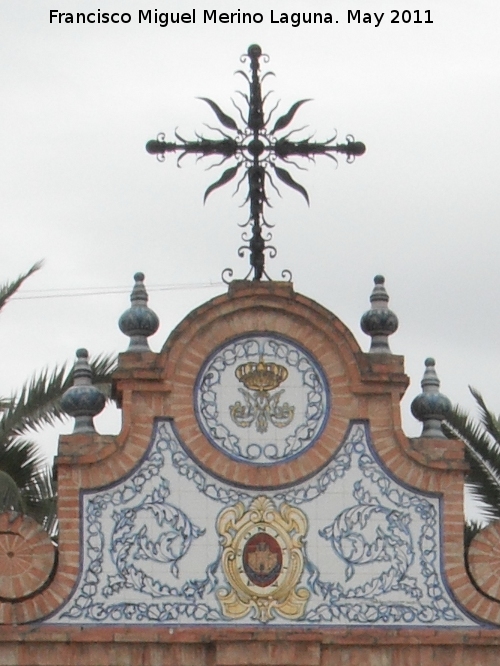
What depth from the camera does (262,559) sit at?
23.0 meters

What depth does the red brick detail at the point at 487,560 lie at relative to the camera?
23.1 meters

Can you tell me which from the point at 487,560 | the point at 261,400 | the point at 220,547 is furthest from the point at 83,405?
the point at 487,560

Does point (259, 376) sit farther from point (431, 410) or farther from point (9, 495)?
point (9, 495)

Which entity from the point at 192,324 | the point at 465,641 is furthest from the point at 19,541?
the point at 465,641

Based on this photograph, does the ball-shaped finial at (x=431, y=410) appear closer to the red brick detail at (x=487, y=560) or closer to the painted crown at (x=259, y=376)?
the red brick detail at (x=487, y=560)

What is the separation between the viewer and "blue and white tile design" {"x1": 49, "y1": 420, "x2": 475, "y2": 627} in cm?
2275

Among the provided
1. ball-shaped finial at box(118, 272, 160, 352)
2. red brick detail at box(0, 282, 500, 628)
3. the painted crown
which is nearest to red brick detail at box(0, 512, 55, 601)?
red brick detail at box(0, 282, 500, 628)

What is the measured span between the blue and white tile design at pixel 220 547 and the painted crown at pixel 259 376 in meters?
0.83

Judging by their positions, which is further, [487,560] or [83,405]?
[83,405]

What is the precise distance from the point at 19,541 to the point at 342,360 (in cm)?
340

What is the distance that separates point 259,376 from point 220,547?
1650 millimetres

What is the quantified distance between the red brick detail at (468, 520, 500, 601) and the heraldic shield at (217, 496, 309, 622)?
1.57 metres

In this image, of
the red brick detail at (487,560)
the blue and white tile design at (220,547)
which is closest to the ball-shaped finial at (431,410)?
the blue and white tile design at (220,547)

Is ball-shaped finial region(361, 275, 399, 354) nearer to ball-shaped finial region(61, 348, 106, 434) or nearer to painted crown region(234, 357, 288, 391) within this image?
→ painted crown region(234, 357, 288, 391)
